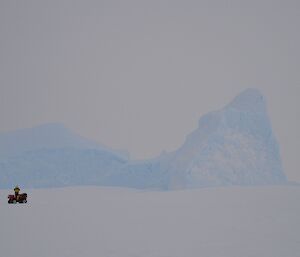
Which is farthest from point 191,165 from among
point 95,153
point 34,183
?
point 34,183

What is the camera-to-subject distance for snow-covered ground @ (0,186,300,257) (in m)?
5.29

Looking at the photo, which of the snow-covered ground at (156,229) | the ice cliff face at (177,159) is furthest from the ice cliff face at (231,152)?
the snow-covered ground at (156,229)

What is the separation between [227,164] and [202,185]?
1.87 m

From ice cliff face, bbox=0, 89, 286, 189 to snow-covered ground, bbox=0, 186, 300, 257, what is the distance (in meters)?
11.5

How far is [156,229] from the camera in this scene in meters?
6.64

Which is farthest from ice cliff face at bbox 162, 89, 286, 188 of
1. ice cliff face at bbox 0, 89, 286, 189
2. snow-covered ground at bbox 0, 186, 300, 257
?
snow-covered ground at bbox 0, 186, 300, 257

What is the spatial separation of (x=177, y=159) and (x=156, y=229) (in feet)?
53.6

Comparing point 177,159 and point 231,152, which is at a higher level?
point 231,152

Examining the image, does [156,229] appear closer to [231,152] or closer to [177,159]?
[231,152]

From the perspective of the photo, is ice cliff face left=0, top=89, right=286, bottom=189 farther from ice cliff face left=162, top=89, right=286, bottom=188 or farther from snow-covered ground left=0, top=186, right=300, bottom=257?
snow-covered ground left=0, top=186, right=300, bottom=257

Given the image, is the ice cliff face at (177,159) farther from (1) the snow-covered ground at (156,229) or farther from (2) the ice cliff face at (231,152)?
(1) the snow-covered ground at (156,229)

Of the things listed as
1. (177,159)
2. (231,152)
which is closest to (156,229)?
(231,152)

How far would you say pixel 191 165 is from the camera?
2072 centimetres

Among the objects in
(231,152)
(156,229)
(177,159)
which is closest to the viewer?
(156,229)
